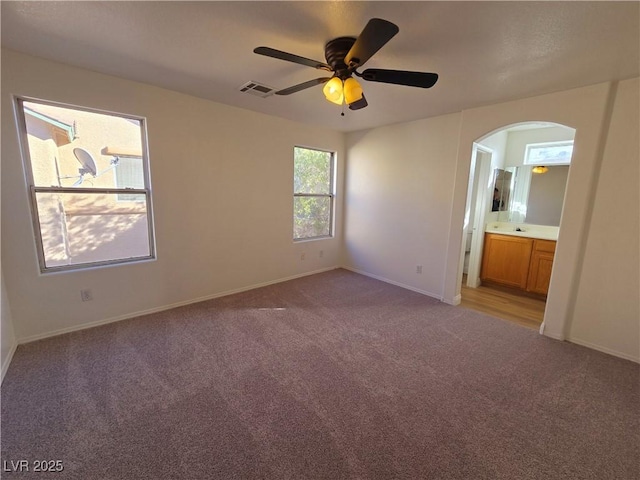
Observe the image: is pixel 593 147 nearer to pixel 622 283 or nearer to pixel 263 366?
pixel 622 283

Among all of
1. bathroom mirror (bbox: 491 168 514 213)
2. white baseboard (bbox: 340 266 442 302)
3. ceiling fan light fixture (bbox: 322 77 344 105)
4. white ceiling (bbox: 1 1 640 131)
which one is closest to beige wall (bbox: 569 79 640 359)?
white ceiling (bbox: 1 1 640 131)

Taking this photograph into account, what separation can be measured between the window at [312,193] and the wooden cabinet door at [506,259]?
262 cm

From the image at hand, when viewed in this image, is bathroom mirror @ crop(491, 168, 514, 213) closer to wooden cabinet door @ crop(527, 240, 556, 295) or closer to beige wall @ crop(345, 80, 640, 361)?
wooden cabinet door @ crop(527, 240, 556, 295)

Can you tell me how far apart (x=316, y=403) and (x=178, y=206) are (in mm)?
2600

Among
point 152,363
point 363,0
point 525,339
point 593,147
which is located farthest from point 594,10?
point 152,363

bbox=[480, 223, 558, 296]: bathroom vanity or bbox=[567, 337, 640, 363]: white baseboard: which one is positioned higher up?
bbox=[480, 223, 558, 296]: bathroom vanity

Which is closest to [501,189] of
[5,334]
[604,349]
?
[604,349]

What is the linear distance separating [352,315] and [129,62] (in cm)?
328

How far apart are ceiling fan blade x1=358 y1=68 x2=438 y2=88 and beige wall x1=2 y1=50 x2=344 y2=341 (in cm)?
226

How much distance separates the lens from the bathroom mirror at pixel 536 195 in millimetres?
4082

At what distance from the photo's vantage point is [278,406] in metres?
1.86

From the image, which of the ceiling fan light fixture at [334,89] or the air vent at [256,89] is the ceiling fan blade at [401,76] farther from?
the air vent at [256,89]

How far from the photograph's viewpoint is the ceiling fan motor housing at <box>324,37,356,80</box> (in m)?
1.83

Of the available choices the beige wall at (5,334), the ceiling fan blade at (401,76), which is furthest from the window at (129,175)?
the ceiling fan blade at (401,76)
